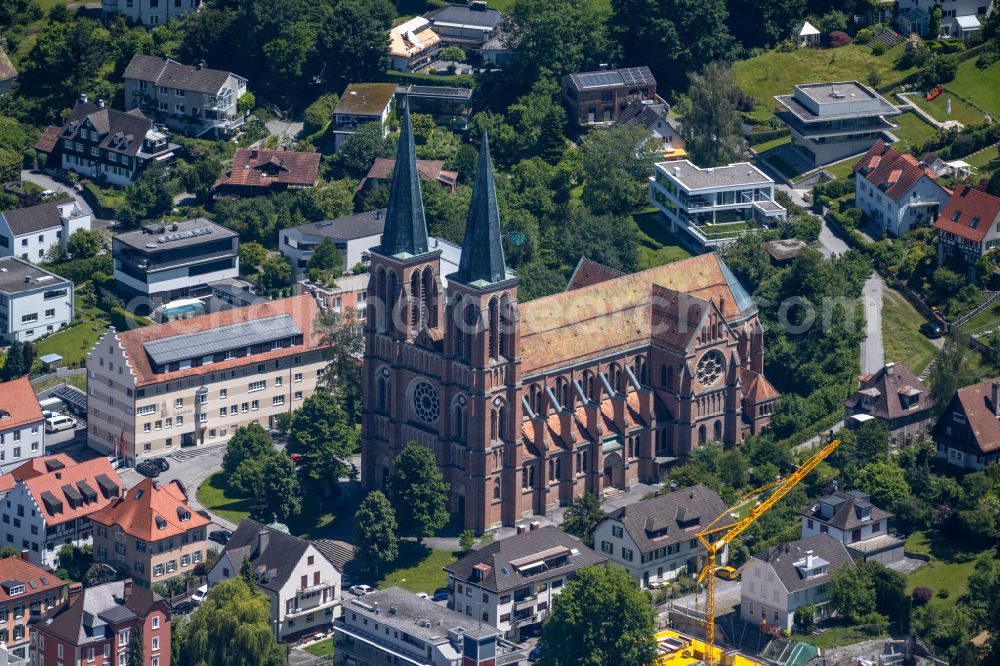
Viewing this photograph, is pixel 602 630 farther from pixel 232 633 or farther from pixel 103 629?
pixel 103 629

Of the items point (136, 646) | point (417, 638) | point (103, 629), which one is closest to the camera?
point (417, 638)

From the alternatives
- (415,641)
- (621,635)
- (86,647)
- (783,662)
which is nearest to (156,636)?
(86,647)

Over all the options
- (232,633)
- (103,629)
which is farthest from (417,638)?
(103,629)

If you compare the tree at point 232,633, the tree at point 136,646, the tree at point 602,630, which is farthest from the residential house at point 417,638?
the tree at point 136,646

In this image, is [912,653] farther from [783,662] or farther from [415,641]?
[415,641]

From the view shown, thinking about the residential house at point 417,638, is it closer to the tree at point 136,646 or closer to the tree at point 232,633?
the tree at point 232,633

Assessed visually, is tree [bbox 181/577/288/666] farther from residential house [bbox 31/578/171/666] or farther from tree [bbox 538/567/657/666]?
tree [bbox 538/567/657/666]
